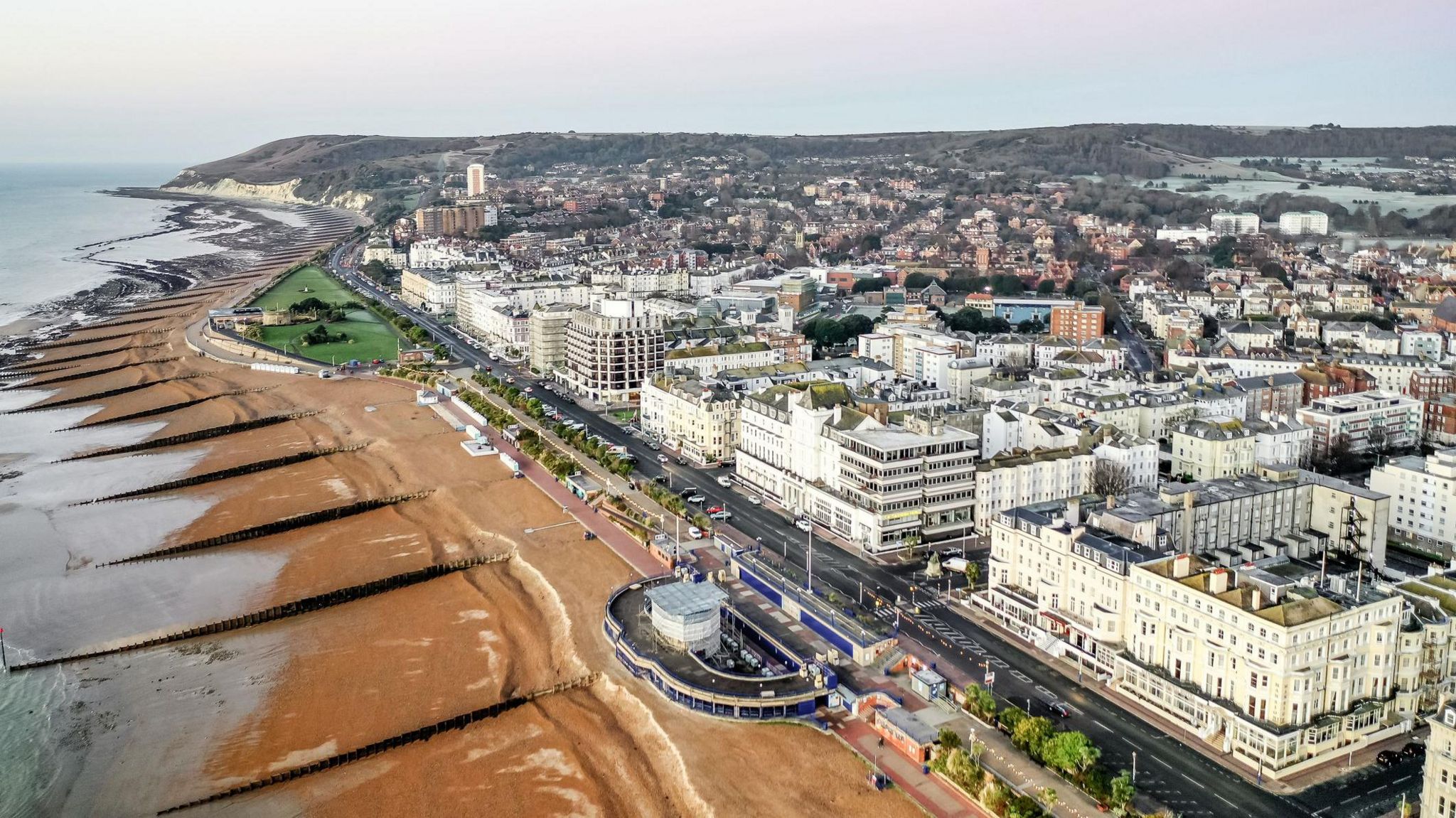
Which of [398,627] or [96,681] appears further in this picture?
[398,627]

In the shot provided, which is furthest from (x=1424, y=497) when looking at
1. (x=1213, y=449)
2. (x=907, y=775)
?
(x=907, y=775)

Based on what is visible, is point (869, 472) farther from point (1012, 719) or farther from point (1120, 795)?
point (1120, 795)

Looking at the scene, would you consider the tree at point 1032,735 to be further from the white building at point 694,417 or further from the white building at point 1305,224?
the white building at point 1305,224

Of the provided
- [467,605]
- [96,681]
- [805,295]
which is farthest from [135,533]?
[805,295]

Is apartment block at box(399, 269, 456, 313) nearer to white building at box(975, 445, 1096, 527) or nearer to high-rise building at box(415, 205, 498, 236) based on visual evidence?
high-rise building at box(415, 205, 498, 236)

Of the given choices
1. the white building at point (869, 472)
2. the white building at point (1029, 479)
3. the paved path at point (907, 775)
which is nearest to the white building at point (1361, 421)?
the white building at point (1029, 479)

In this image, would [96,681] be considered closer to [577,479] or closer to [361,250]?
[577,479]
